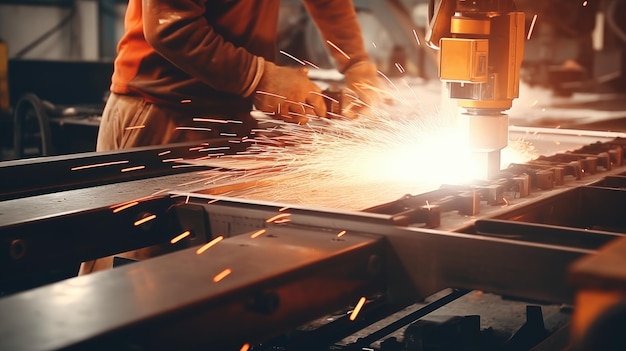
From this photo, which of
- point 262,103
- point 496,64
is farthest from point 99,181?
point 496,64

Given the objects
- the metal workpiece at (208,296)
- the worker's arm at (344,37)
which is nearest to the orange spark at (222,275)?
the metal workpiece at (208,296)

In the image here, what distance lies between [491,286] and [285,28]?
7.63 metres

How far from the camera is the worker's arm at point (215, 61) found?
241 cm

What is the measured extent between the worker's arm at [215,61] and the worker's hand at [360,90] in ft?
0.64

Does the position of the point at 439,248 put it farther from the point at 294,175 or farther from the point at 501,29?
the point at 294,175

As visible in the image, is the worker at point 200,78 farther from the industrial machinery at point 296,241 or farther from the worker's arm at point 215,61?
the industrial machinery at point 296,241

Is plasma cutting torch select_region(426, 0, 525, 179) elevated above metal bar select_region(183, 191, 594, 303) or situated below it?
above

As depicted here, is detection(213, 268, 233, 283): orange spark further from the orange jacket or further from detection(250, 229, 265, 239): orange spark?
the orange jacket

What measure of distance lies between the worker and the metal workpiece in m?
1.09

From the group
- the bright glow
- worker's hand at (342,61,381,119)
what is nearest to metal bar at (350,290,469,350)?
the bright glow

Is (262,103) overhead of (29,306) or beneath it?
overhead

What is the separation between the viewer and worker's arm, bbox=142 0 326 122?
2.41 m

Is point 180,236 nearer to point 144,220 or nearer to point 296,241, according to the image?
point 144,220

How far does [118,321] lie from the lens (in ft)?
3.28
